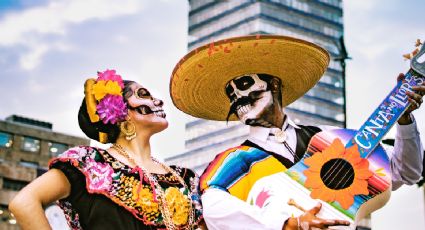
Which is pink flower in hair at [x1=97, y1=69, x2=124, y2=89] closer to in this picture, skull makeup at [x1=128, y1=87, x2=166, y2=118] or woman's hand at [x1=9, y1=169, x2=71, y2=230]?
skull makeup at [x1=128, y1=87, x2=166, y2=118]

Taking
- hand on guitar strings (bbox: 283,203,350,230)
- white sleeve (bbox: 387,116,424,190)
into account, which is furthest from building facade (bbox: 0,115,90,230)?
A: hand on guitar strings (bbox: 283,203,350,230)

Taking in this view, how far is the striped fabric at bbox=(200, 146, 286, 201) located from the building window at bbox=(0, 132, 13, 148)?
4471 centimetres

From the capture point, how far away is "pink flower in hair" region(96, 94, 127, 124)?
13.8 feet

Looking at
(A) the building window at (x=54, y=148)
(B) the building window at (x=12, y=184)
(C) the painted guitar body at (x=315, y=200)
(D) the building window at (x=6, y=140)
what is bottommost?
(B) the building window at (x=12, y=184)

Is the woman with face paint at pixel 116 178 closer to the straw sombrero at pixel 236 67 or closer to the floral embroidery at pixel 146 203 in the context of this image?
the floral embroidery at pixel 146 203

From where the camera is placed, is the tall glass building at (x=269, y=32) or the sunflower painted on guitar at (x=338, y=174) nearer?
the sunflower painted on guitar at (x=338, y=174)

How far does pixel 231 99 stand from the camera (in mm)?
4195

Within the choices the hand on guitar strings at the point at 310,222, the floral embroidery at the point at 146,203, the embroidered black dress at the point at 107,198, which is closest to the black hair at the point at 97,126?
the embroidered black dress at the point at 107,198

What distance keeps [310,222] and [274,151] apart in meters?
0.75

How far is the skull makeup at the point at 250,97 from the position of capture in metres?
4.03

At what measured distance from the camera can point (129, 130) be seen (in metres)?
4.27

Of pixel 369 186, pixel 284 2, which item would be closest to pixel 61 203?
pixel 369 186

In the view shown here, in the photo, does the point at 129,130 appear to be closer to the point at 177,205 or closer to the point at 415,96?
the point at 177,205

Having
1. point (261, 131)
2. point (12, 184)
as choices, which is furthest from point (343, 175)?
point (12, 184)
